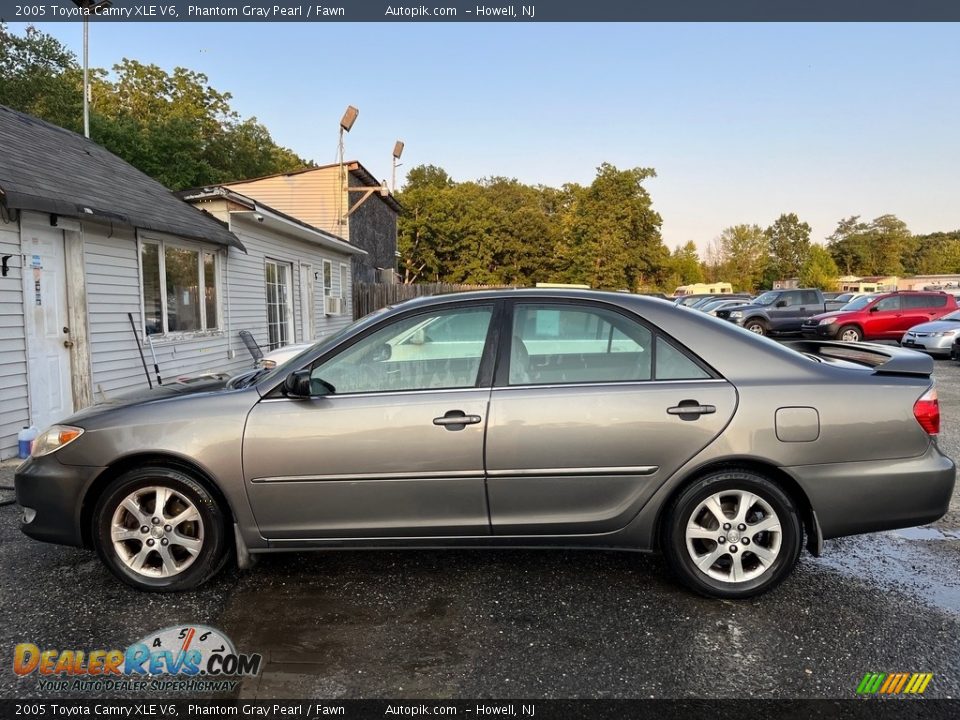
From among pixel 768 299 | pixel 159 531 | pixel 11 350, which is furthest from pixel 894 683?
pixel 768 299

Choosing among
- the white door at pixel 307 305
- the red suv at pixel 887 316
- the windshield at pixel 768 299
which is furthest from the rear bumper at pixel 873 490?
the windshield at pixel 768 299

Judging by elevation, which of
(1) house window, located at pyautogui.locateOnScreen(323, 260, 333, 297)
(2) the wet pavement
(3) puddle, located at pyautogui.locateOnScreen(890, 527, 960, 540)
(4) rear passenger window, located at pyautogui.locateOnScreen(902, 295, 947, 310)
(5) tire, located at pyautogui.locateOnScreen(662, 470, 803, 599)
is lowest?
(3) puddle, located at pyautogui.locateOnScreen(890, 527, 960, 540)

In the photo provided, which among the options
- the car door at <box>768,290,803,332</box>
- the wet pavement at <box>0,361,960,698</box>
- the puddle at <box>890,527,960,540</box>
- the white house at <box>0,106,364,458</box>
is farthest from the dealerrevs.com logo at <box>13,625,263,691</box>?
the car door at <box>768,290,803,332</box>

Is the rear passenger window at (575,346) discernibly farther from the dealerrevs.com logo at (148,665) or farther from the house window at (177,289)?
the house window at (177,289)

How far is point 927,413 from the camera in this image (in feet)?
9.73

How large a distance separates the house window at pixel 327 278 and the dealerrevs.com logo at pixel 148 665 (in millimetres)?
13375

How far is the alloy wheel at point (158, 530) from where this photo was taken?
10.1ft

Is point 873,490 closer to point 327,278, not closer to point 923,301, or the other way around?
point 327,278

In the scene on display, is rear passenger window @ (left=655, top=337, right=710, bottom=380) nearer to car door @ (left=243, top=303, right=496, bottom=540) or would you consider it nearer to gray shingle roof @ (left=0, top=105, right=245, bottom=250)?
car door @ (left=243, top=303, right=496, bottom=540)

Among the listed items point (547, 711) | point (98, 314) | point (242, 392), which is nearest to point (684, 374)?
point (547, 711)

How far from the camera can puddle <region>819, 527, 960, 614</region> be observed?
313 centimetres

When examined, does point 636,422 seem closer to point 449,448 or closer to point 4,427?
point 449,448

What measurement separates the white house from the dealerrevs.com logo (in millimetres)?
4301

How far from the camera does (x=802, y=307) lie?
2127 cm
